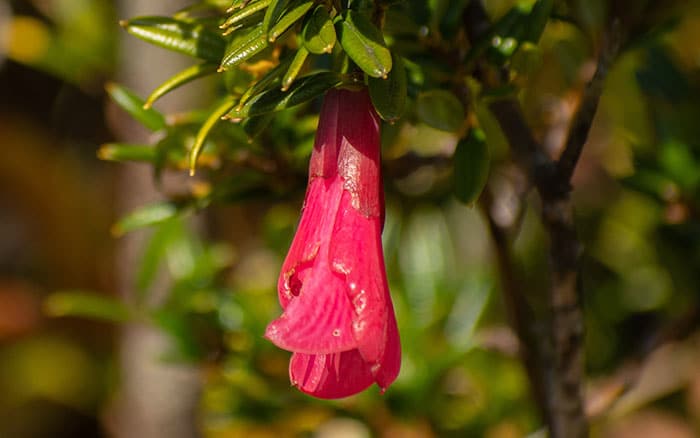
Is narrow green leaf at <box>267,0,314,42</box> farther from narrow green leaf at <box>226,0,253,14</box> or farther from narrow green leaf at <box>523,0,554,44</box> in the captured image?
narrow green leaf at <box>523,0,554,44</box>

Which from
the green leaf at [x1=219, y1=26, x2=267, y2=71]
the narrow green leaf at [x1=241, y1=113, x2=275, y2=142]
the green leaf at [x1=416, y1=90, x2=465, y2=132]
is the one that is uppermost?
the green leaf at [x1=219, y1=26, x2=267, y2=71]

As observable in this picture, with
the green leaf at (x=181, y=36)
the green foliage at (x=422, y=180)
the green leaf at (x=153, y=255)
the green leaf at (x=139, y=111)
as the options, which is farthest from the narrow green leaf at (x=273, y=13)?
the green leaf at (x=153, y=255)

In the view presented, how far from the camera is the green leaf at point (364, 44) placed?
386mm

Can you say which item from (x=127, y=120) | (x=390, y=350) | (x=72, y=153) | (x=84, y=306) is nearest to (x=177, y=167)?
(x=84, y=306)

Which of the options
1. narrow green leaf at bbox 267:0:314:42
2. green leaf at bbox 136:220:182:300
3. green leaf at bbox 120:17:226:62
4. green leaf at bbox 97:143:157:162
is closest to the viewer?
narrow green leaf at bbox 267:0:314:42

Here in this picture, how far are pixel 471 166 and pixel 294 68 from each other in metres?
0.15

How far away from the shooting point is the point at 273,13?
0.39 metres

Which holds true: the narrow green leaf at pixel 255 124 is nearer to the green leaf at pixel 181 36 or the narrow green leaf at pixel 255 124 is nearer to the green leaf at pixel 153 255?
the green leaf at pixel 181 36

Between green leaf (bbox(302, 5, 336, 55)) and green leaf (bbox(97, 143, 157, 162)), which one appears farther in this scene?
green leaf (bbox(97, 143, 157, 162))

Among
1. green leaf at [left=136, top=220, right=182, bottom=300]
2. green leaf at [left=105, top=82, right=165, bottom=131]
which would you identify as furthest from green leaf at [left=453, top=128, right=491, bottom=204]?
green leaf at [left=136, top=220, right=182, bottom=300]

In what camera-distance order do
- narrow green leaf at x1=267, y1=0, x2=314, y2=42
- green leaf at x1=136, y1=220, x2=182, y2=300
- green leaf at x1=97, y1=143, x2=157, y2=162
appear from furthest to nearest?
green leaf at x1=136, y1=220, x2=182, y2=300
green leaf at x1=97, y1=143, x2=157, y2=162
narrow green leaf at x1=267, y1=0, x2=314, y2=42

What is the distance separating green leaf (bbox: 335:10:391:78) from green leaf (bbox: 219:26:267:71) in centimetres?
4

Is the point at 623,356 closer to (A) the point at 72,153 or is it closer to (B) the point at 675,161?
(B) the point at 675,161

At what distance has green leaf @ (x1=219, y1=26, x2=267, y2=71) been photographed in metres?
0.40
